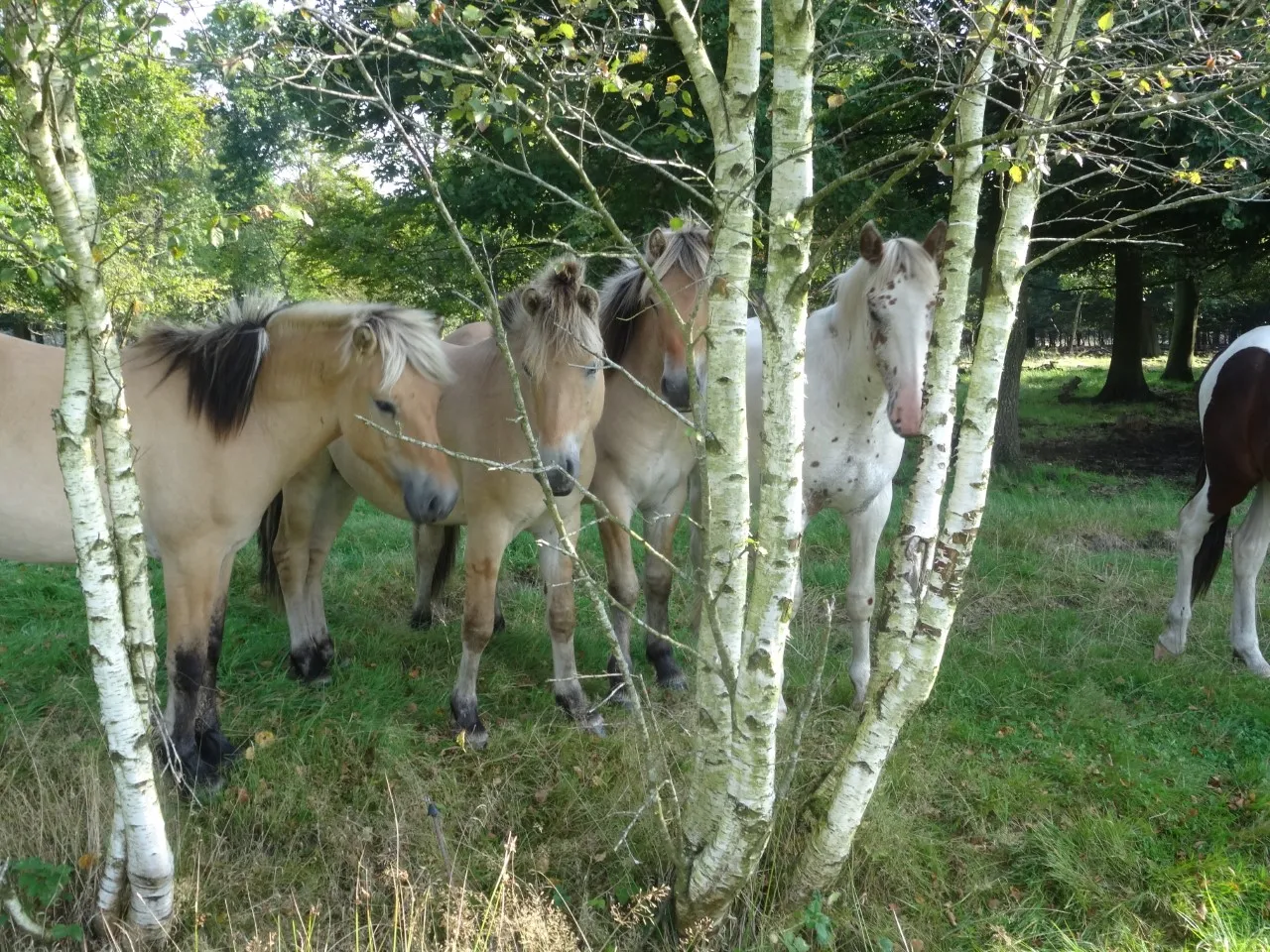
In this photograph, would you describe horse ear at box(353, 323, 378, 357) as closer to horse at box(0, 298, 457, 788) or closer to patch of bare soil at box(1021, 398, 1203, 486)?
horse at box(0, 298, 457, 788)

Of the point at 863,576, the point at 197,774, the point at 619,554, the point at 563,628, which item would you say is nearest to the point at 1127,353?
the point at 863,576

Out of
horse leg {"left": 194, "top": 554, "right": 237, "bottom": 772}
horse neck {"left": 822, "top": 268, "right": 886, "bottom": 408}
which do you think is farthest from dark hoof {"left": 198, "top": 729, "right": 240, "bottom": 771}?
horse neck {"left": 822, "top": 268, "right": 886, "bottom": 408}

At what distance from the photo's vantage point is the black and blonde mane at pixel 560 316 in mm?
3520

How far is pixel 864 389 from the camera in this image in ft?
12.7

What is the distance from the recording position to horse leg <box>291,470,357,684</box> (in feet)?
14.2

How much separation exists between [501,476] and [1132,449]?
32.7 feet

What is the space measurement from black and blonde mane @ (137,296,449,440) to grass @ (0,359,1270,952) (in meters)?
1.35

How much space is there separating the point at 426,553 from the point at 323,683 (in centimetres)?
104

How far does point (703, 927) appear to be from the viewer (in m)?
2.57

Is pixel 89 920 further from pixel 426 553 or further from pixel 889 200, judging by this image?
pixel 889 200

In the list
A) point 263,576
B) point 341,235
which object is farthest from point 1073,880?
point 341,235

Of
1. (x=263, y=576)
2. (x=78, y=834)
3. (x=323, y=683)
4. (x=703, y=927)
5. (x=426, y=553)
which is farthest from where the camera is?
(x=426, y=553)

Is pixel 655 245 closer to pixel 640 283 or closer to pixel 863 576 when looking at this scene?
pixel 640 283

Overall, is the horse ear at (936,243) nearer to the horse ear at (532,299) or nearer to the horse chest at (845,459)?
the horse chest at (845,459)
